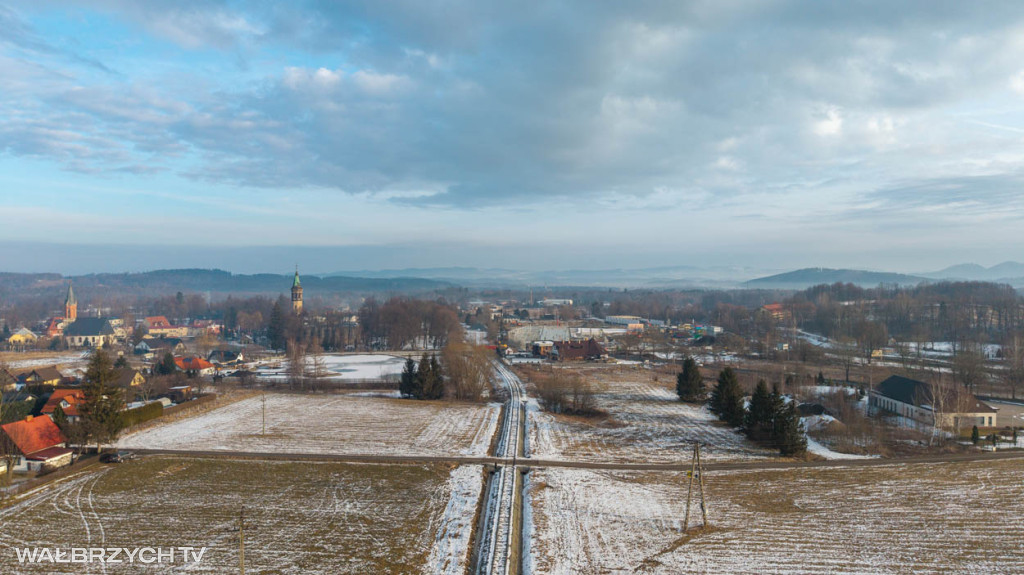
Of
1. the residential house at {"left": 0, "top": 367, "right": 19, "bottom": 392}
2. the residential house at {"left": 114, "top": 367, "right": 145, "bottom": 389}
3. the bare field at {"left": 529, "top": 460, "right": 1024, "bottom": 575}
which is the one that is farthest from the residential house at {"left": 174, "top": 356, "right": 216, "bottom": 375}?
the bare field at {"left": 529, "top": 460, "right": 1024, "bottom": 575}

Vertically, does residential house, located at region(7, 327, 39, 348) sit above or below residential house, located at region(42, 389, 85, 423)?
below

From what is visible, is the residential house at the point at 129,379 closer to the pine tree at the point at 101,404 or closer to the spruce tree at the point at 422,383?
the pine tree at the point at 101,404

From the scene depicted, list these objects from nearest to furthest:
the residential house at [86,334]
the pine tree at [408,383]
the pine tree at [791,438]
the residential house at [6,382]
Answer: the pine tree at [791,438], the residential house at [6,382], the pine tree at [408,383], the residential house at [86,334]

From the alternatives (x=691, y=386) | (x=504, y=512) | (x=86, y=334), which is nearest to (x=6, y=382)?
(x=504, y=512)

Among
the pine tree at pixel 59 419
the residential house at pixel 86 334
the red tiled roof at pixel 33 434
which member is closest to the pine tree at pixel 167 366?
the red tiled roof at pixel 33 434

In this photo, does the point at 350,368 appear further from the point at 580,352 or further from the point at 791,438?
the point at 791,438

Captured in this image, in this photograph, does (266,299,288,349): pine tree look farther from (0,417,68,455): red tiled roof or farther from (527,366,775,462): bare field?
(527,366,775,462): bare field

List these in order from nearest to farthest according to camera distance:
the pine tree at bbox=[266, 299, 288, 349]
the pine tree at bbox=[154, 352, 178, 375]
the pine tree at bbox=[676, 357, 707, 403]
Result: the pine tree at bbox=[676, 357, 707, 403]
the pine tree at bbox=[154, 352, 178, 375]
the pine tree at bbox=[266, 299, 288, 349]
